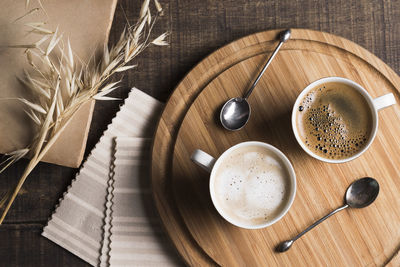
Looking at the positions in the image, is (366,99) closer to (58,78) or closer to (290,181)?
(290,181)

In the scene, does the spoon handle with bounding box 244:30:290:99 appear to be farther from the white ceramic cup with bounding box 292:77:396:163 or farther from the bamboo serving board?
the white ceramic cup with bounding box 292:77:396:163

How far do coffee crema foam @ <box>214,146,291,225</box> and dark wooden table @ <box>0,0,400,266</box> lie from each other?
0.32m

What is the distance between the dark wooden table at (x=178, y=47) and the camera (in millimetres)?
1197

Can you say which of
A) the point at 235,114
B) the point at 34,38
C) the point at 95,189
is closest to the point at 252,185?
the point at 235,114

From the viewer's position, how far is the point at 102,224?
3.85ft

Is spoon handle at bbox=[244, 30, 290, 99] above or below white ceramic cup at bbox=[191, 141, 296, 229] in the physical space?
above

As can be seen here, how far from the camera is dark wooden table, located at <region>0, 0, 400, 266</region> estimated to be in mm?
1197

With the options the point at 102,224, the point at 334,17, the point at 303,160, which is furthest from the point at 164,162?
the point at 334,17

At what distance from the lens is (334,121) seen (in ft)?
3.48

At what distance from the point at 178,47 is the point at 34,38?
40 cm

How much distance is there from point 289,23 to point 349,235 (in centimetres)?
62

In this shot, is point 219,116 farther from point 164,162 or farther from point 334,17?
point 334,17

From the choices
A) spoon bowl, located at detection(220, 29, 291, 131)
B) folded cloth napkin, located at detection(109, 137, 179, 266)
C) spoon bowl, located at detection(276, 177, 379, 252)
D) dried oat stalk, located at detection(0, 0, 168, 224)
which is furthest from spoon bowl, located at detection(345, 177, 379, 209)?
dried oat stalk, located at detection(0, 0, 168, 224)

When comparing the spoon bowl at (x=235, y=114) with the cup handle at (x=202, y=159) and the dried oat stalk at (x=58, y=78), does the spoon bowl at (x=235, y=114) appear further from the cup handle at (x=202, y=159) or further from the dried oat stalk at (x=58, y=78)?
the dried oat stalk at (x=58, y=78)
